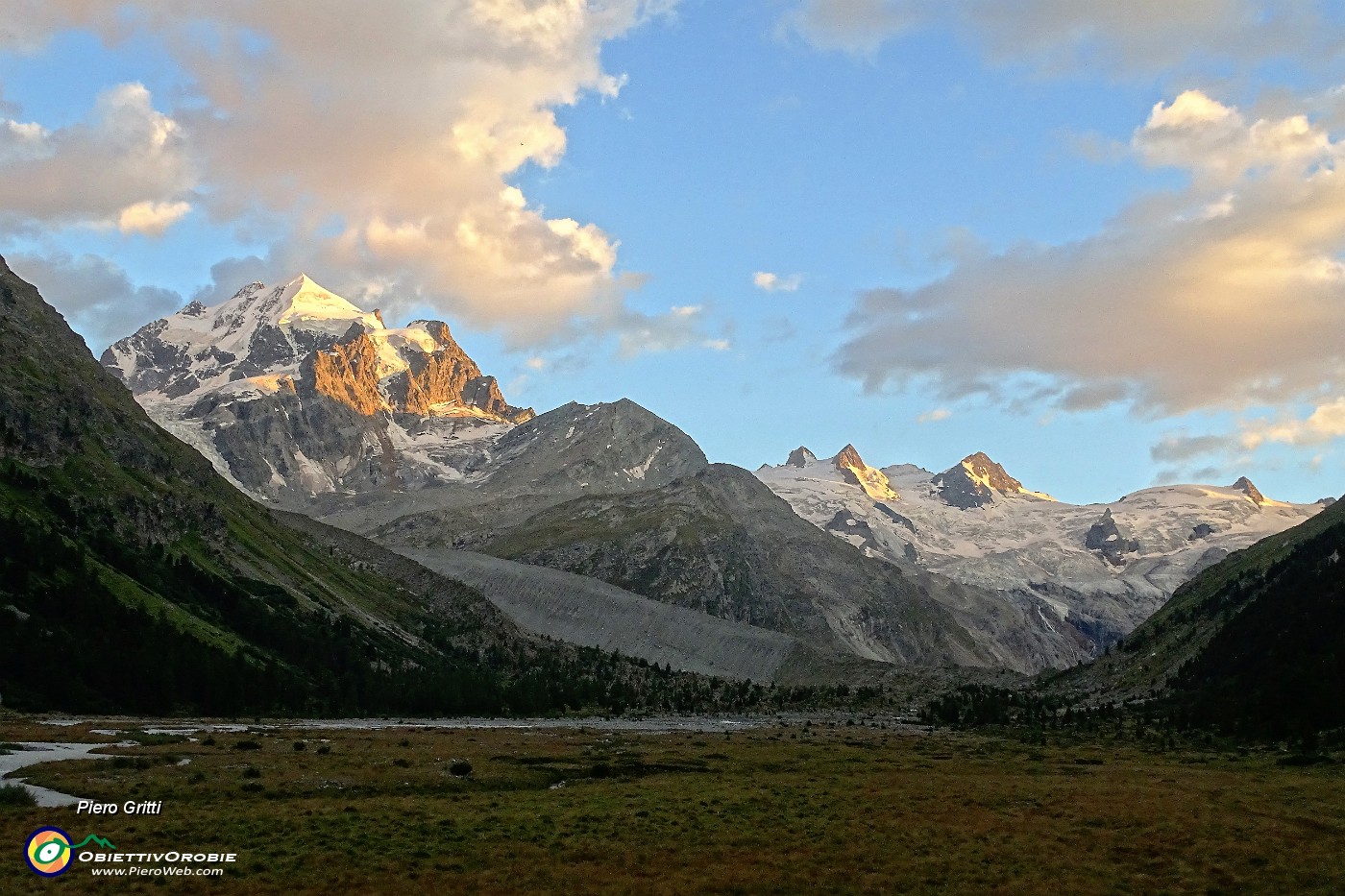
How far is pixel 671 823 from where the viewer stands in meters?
61.4

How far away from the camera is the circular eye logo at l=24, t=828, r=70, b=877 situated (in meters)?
43.7

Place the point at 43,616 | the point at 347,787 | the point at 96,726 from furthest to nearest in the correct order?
the point at 43,616 < the point at 96,726 < the point at 347,787

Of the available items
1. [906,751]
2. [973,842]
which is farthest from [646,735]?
[973,842]

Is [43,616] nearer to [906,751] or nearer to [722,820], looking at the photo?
[906,751]

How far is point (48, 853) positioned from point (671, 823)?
30.0 metres

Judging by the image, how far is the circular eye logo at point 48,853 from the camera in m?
43.7

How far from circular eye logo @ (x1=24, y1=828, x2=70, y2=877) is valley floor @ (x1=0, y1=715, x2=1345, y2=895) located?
2.53ft

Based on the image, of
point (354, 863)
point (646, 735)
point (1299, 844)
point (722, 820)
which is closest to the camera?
point (354, 863)

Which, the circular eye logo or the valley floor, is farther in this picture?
the valley floor

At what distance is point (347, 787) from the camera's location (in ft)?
222

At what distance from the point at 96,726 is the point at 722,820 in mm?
68337

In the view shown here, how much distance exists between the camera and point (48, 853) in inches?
1747

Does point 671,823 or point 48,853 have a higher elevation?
point 48,853

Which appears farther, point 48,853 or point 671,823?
point 671,823
